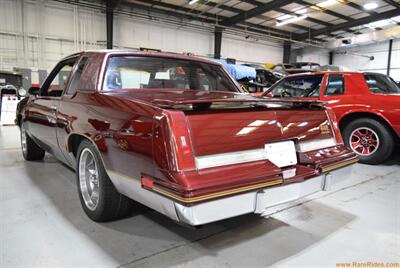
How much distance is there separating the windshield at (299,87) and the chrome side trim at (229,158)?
3.34 metres

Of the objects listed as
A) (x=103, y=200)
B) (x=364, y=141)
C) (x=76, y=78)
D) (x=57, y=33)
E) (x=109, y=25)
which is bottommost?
(x=103, y=200)

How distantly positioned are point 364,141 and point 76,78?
4036 millimetres

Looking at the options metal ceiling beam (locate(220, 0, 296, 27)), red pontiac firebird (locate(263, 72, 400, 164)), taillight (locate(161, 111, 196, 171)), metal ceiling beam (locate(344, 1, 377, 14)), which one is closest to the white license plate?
taillight (locate(161, 111, 196, 171))

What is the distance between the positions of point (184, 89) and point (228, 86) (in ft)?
1.83

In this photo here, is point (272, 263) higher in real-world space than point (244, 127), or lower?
lower

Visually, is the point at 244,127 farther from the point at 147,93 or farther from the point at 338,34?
the point at 338,34

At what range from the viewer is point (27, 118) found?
3.62 m

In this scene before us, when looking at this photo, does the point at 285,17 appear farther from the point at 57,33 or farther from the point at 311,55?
the point at 57,33

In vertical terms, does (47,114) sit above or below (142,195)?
above

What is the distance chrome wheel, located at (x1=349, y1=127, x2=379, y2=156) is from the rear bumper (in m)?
2.82

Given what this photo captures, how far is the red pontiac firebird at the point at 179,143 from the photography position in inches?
56.7

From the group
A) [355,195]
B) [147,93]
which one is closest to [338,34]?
[355,195]

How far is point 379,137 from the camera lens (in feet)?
13.5

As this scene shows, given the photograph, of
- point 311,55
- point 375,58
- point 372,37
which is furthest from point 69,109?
point 375,58
